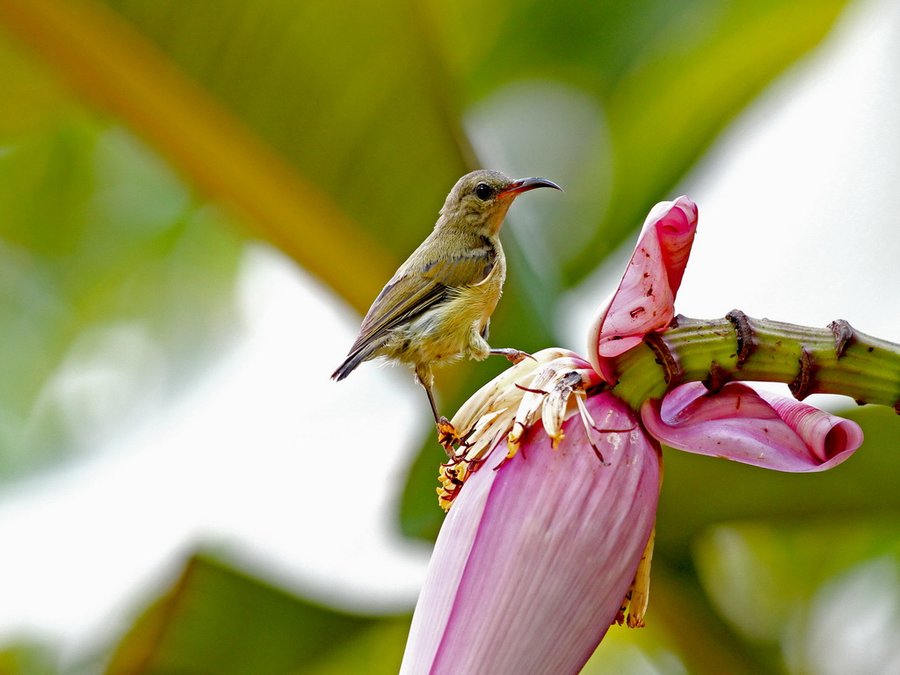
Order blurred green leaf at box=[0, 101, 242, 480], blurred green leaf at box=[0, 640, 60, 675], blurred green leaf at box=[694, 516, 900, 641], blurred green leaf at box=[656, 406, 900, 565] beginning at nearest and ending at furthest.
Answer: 1. blurred green leaf at box=[656, 406, 900, 565]
2. blurred green leaf at box=[694, 516, 900, 641]
3. blurred green leaf at box=[0, 640, 60, 675]
4. blurred green leaf at box=[0, 101, 242, 480]

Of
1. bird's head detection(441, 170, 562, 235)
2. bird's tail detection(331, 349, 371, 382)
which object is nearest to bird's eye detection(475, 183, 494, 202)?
bird's head detection(441, 170, 562, 235)

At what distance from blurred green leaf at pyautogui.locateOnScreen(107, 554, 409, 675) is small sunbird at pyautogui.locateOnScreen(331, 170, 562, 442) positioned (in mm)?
286

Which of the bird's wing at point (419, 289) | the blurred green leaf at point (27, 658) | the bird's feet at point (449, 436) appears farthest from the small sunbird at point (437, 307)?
the blurred green leaf at point (27, 658)

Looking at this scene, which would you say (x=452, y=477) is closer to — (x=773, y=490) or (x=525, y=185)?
(x=773, y=490)

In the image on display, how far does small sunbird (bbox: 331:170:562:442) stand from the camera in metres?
1.30

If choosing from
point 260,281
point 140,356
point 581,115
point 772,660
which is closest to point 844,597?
point 772,660

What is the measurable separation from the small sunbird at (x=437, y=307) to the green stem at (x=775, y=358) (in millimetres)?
A: 504

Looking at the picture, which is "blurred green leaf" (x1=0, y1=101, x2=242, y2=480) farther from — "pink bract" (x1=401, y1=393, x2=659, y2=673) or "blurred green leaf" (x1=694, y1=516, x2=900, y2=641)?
"pink bract" (x1=401, y1=393, x2=659, y2=673)

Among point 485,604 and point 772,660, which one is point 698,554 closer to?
point 772,660

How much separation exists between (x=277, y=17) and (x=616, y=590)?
875mm

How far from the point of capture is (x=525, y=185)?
142 cm

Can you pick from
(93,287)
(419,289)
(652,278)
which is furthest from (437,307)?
(93,287)

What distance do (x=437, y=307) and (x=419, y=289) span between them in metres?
0.05

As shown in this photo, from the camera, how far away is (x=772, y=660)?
47.5 inches
